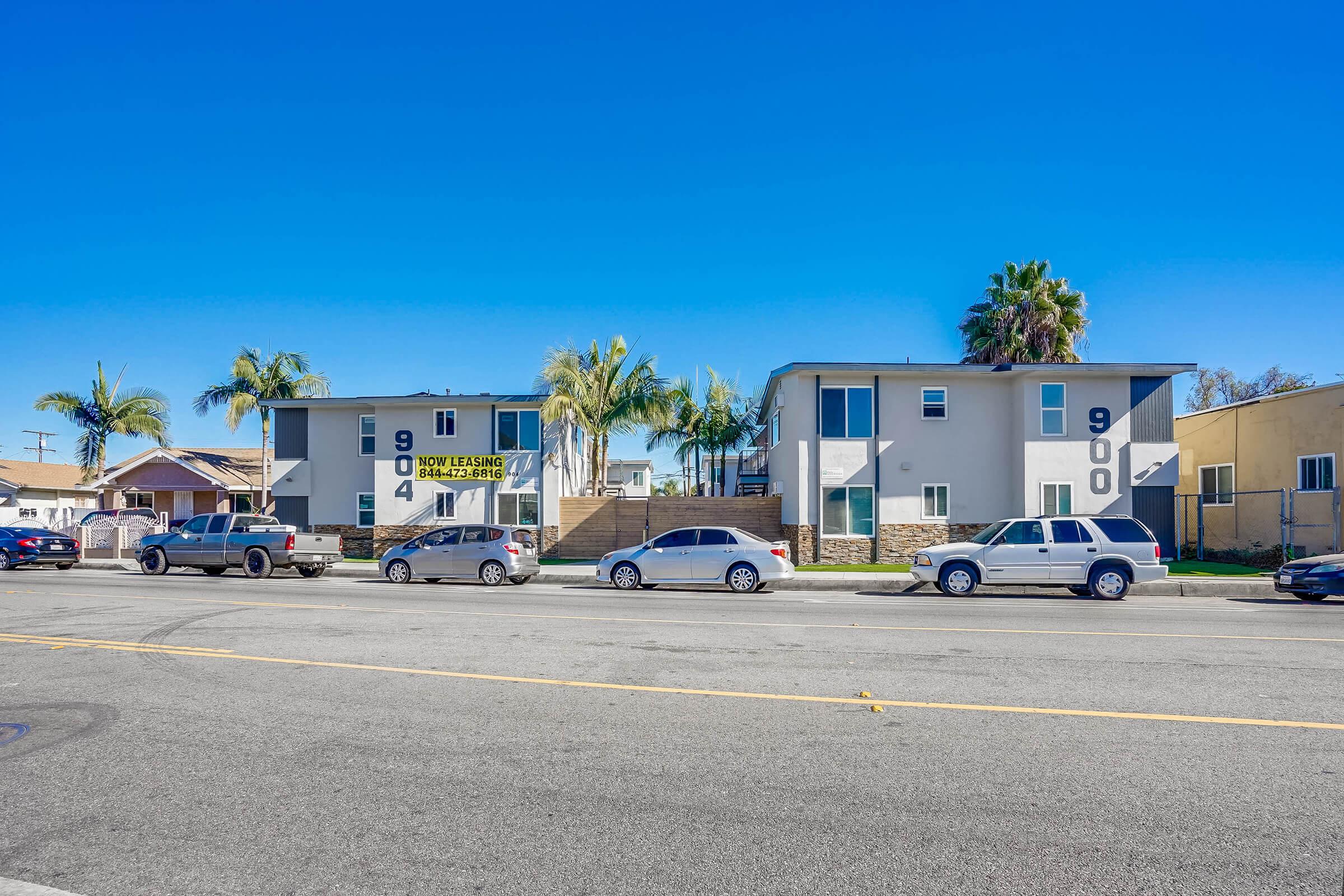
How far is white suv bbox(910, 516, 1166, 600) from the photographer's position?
16.7 metres

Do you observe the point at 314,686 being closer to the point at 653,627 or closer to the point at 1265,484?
the point at 653,627

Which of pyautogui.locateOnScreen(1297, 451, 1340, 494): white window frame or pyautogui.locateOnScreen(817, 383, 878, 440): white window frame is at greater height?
pyautogui.locateOnScreen(817, 383, 878, 440): white window frame

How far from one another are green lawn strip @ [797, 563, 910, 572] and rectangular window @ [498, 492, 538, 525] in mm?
9756

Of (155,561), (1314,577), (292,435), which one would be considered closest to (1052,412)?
(1314,577)

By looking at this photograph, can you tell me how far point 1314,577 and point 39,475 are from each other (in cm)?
5683

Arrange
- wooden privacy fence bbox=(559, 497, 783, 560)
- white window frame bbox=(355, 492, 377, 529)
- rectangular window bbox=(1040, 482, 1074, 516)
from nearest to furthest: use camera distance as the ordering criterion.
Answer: rectangular window bbox=(1040, 482, 1074, 516)
wooden privacy fence bbox=(559, 497, 783, 560)
white window frame bbox=(355, 492, 377, 529)

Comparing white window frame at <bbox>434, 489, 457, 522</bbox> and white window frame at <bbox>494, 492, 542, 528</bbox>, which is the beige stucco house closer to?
white window frame at <bbox>494, 492, 542, 528</bbox>

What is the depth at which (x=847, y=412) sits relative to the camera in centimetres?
2544

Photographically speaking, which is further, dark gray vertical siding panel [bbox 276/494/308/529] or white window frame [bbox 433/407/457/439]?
dark gray vertical siding panel [bbox 276/494/308/529]

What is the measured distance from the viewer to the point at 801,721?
21.0ft

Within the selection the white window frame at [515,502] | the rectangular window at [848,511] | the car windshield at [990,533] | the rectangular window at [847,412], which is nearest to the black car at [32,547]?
the white window frame at [515,502]

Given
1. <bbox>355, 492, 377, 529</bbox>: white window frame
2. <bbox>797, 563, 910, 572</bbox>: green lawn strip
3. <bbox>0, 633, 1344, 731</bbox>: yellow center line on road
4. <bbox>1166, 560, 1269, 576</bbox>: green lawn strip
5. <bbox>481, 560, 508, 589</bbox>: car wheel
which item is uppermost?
<bbox>355, 492, 377, 529</bbox>: white window frame

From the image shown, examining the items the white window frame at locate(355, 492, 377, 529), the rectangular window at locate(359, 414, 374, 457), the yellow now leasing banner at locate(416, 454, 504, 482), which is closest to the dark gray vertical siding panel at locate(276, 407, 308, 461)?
the rectangular window at locate(359, 414, 374, 457)

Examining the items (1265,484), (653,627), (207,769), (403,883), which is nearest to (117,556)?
(653,627)
